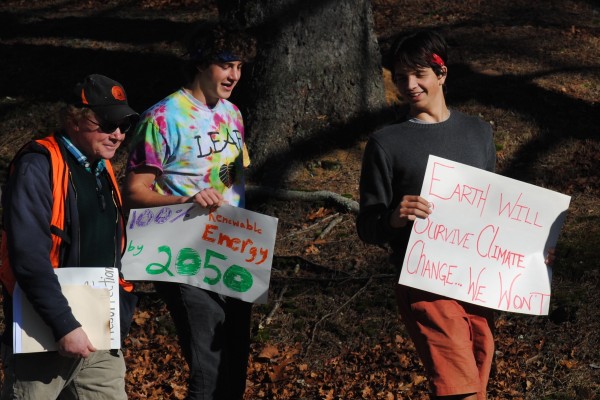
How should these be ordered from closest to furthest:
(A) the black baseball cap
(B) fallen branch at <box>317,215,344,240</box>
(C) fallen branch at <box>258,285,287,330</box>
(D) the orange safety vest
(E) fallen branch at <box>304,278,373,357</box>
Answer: (D) the orange safety vest
(A) the black baseball cap
(E) fallen branch at <box>304,278,373,357</box>
(C) fallen branch at <box>258,285,287,330</box>
(B) fallen branch at <box>317,215,344,240</box>

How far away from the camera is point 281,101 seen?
8.72 metres

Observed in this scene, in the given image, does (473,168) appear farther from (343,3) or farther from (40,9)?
(40,9)

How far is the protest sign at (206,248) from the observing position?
4.45m

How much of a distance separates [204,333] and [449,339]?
1.14 meters

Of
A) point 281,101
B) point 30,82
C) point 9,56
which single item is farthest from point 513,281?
point 9,56

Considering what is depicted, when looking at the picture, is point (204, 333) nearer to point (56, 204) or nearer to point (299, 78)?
point (56, 204)

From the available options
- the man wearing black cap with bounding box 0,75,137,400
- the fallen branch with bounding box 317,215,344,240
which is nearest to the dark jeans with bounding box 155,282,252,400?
the man wearing black cap with bounding box 0,75,137,400

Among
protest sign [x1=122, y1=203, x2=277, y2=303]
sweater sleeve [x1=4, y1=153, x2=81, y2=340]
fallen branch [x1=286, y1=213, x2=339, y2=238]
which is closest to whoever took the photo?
sweater sleeve [x1=4, y1=153, x2=81, y2=340]

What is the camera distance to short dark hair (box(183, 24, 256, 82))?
4.36 m

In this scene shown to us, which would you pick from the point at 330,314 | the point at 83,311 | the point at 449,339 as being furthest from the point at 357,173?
the point at 83,311

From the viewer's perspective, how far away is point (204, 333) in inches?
175

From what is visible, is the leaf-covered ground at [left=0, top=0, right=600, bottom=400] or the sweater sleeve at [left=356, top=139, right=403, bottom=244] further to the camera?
the leaf-covered ground at [left=0, top=0, right=600, bottom=400]

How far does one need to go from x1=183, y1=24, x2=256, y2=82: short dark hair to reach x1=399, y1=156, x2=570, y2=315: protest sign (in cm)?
108

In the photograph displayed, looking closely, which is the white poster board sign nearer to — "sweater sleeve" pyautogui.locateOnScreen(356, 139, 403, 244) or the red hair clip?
"sweater sleeve" pyautogui.locateOnScreen(356, 139, 403, 244)
